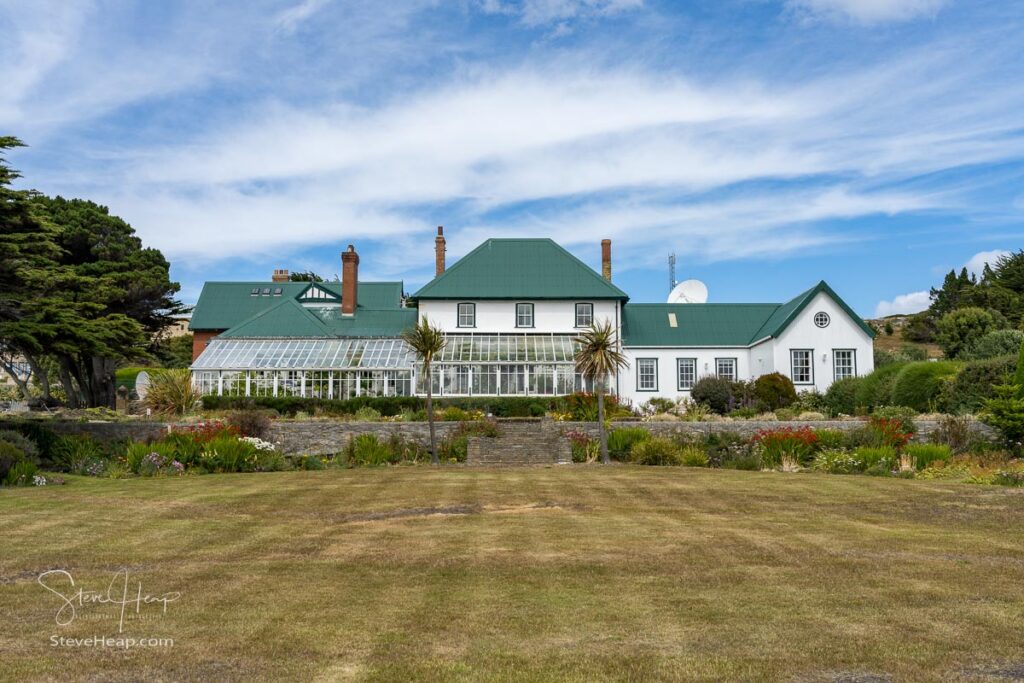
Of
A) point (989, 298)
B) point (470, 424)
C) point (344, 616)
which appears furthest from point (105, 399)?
point (989, 298)

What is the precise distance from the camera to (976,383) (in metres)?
25.0

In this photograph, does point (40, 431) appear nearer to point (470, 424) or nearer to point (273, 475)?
point (273, 475)

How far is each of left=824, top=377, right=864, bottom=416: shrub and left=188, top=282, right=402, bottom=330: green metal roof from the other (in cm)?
2530

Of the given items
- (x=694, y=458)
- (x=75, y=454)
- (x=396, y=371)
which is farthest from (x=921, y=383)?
(x=75, y=454)

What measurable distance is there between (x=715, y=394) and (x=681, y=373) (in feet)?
13.4

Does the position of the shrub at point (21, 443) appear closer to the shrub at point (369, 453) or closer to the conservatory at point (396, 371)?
the shrub at point (369, 453)

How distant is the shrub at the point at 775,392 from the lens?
33.6 m

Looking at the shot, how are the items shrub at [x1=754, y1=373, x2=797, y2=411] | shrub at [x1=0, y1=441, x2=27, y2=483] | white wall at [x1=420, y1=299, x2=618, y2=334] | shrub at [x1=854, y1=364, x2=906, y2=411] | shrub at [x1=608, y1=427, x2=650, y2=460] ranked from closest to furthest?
shrub at [x1=0, y1=441, x2=27, y2=483] < shrub at [x1=608, y1=427, x2=650, y2=460] < shrub at [x1=854, y1=364, x2=906, y2=411] < shrub at [x1=754, y1=373, x2=797, y2=411] < white wall at [x1=420, y1=299, x2=618, y2=334]

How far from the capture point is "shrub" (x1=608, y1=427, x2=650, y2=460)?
24.0 meters

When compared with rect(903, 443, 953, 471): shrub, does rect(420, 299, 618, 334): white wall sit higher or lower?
higher

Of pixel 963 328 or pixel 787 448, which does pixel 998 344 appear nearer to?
pixel 963 328

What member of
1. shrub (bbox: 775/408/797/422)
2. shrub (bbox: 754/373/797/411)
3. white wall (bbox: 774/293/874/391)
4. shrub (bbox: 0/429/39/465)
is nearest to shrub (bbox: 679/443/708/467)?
shrub (bbox: 775/408/797/422)

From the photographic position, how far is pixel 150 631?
22.8 ft

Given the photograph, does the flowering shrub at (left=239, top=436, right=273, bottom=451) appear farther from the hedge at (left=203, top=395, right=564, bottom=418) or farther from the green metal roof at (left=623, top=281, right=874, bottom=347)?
the green metal roof at (left=623, top=281, right=874, bottom=347)
